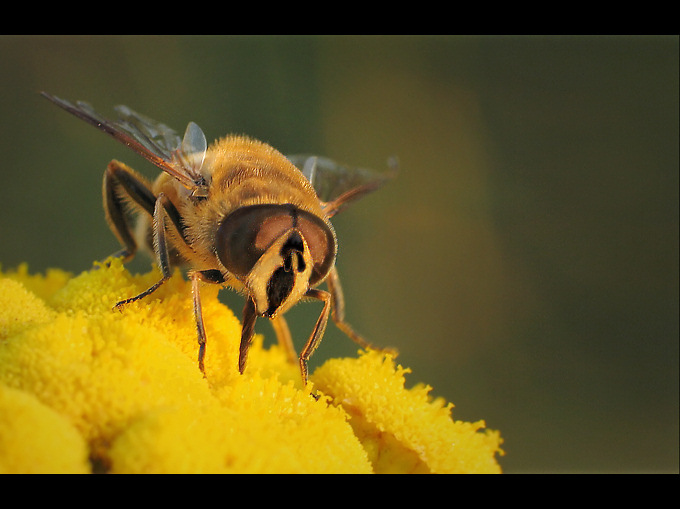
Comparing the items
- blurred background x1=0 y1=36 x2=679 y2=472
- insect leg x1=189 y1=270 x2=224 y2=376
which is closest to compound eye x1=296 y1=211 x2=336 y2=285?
insect leg x1=189 y1=270 x2=224 y2=376

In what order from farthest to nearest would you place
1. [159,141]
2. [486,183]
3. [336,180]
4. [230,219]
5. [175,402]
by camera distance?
[486,183] → [336,180] → [159,141] → [230,219] → [175,402]

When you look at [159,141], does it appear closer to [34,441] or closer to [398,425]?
[398,425]

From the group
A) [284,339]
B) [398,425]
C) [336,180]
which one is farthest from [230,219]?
[336,180]

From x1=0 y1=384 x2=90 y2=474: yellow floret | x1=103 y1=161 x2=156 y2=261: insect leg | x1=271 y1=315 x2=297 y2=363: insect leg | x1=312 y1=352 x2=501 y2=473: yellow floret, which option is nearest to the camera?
x1=0 y1=384 x2=90 y2=474: yellow floret

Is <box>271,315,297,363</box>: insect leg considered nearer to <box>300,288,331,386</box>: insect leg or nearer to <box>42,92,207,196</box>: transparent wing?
<box>300,288,331,386</box>: insect leg

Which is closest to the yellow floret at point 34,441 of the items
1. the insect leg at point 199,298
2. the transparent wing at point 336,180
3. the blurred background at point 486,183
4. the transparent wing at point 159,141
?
the insect leg at point 199,298

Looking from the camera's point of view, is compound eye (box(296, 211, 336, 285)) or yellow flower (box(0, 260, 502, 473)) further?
compound eye (box(296, 211, 336, 285))
